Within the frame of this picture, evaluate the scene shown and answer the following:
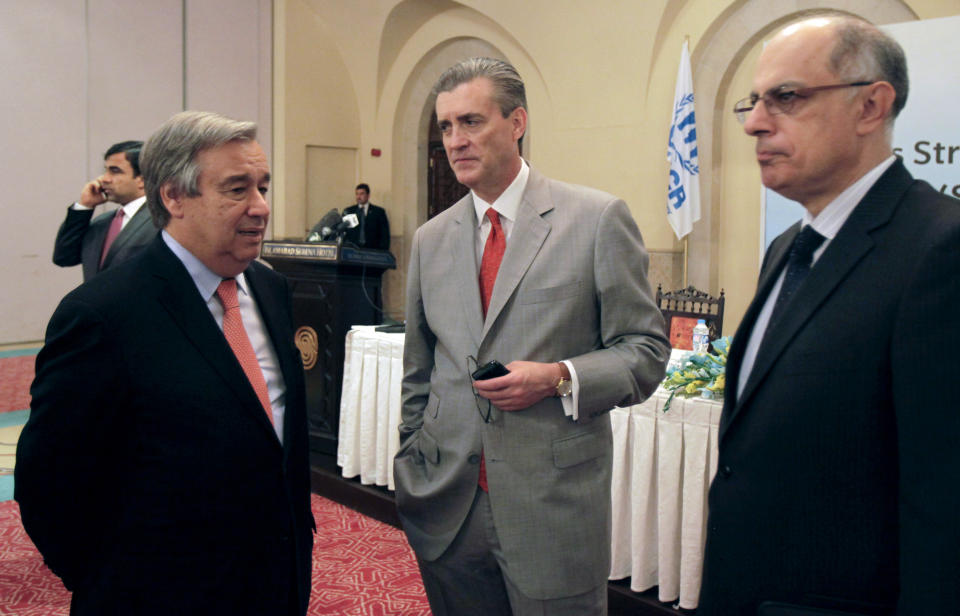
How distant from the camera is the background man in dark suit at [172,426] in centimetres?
132

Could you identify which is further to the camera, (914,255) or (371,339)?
(371,339)

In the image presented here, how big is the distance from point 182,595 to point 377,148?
390 inches

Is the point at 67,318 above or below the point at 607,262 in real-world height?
below

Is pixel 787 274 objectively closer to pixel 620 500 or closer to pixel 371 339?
pixel 620 500

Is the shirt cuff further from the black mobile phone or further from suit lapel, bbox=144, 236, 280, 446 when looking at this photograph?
suit lapel, bbox=144, 236, 280, 446

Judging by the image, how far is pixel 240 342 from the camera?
4.96 feet

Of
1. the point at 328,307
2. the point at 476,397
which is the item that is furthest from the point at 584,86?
the point at 476,397

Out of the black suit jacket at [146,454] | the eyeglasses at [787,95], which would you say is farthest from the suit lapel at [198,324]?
the eyeglasses at [787,95]

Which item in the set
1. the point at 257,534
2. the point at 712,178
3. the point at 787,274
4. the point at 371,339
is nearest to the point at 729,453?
the point at 787,274

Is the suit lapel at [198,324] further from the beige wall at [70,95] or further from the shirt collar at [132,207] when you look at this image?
the beige wall at [70,95]

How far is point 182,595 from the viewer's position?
1.38 metres

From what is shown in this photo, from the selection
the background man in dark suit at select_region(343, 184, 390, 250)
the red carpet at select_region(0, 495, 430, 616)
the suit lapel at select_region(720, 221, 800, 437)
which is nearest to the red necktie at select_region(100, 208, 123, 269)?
the red carpet at select_region(0, 495, 430, 616)

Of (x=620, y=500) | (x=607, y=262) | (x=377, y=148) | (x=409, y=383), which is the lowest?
(x=620, y=500)

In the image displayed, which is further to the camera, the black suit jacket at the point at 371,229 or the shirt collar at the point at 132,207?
the black suit jacket at the point at 371,229
